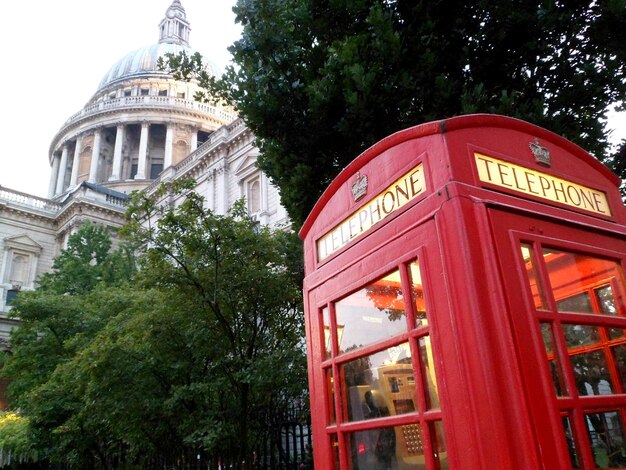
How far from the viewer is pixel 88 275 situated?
1862 centimetres

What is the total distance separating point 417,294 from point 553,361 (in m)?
0.66

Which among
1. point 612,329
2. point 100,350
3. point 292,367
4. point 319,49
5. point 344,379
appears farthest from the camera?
point 100,350

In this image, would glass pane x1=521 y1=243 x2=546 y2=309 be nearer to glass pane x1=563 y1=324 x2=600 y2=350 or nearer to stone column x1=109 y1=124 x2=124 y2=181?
glass pane x1=563 y1=324 x2=600 y2=350

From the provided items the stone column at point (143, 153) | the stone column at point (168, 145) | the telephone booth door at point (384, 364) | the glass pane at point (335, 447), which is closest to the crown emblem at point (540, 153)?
the telephone booth door at point (384, 364)

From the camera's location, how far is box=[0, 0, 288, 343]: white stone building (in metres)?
26.0

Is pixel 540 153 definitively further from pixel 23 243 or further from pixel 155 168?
pixel 155 168

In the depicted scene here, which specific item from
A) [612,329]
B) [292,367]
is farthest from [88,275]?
[612,329]

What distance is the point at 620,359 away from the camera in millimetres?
2484

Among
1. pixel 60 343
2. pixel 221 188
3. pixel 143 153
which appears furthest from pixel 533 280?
pixel 143 153

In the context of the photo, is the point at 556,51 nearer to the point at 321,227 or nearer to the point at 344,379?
the point at 321,227

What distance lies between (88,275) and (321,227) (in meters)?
17.3

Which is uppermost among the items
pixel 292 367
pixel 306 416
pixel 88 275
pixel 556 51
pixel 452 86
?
pixel 88 275

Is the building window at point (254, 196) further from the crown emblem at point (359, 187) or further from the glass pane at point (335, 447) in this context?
the glass pane at point (335, 447)

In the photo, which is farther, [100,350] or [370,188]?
[100,350]
